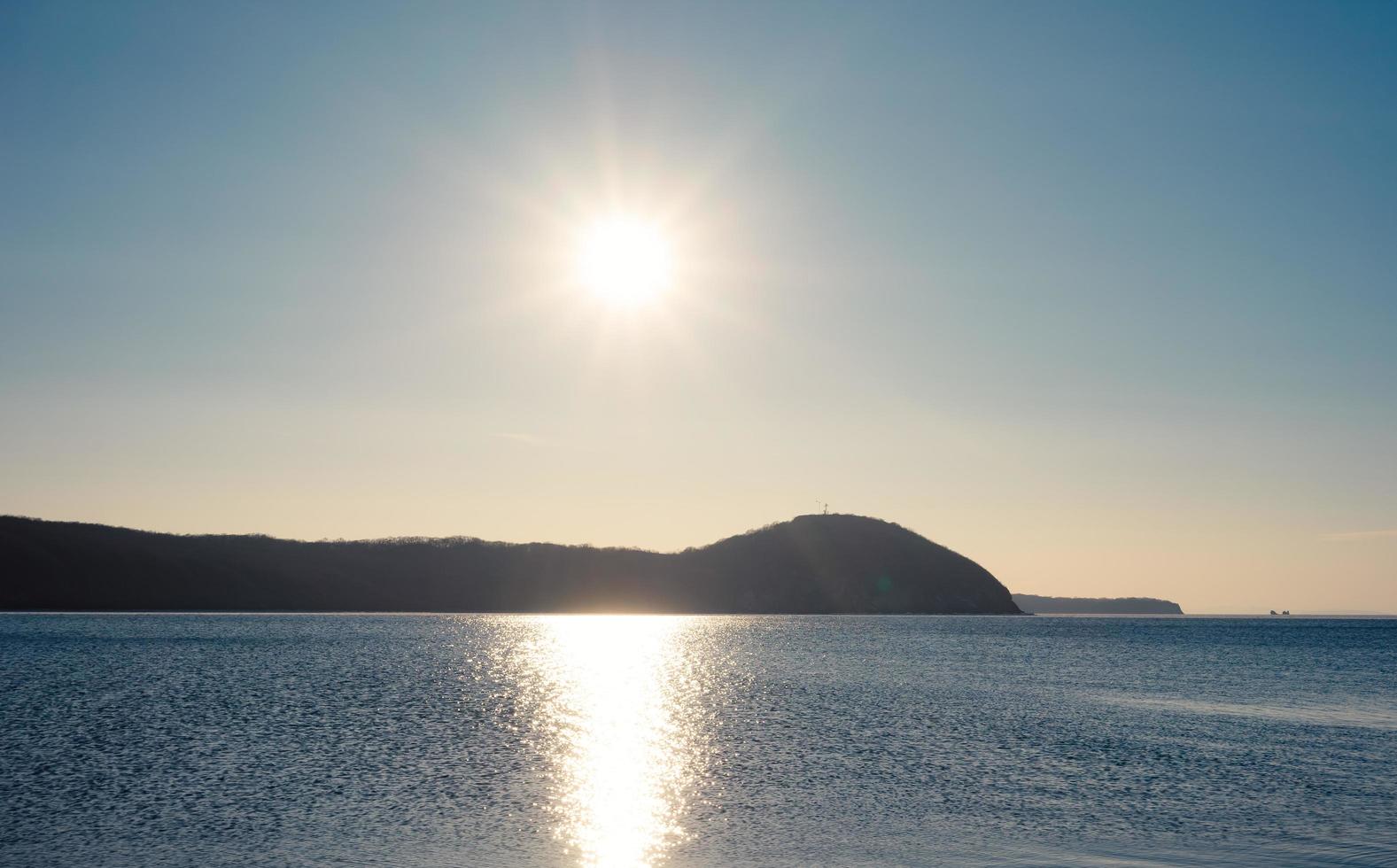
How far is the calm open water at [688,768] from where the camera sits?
1093 inches

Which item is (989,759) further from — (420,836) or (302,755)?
(302,755)

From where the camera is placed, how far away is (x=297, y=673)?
8844 cm

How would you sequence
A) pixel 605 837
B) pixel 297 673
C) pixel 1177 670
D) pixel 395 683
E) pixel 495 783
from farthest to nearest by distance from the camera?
pixel 1177 670
pixel 297 673
pixel 395 683
pixel 495 783
pixel 605 837

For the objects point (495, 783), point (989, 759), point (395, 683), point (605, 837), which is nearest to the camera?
point (605, 837)

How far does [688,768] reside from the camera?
41.4 meters

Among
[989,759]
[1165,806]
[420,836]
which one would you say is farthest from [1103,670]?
[420,836]

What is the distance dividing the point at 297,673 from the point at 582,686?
27096 mm

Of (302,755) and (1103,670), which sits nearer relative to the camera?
(302,755)

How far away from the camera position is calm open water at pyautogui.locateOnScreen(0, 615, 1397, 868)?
27.8 m

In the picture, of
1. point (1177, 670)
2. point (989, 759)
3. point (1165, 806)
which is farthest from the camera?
point (1177, 670)

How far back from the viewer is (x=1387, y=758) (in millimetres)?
44250

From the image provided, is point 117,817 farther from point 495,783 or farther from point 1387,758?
point 1387,758

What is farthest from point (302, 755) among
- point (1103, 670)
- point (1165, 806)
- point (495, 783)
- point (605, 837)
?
point (1103, 670)

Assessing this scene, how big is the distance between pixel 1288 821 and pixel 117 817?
3689 cm
